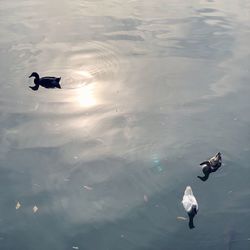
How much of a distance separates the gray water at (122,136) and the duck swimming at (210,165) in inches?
8.0

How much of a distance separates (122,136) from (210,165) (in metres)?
2.53

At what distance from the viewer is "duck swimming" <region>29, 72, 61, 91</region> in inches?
481

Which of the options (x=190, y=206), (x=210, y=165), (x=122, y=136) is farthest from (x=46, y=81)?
(x=190, y=206)

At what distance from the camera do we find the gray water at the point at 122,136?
26.1 ft

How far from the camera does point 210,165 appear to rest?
9031 millimetres

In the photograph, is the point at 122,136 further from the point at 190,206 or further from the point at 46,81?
the point at 46,81

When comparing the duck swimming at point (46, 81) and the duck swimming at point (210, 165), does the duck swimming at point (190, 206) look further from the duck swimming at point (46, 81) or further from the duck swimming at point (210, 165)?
the duck swimming at point (46, 81)

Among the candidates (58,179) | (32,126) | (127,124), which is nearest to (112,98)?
(127,124)

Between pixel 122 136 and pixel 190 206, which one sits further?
pixel 122 136

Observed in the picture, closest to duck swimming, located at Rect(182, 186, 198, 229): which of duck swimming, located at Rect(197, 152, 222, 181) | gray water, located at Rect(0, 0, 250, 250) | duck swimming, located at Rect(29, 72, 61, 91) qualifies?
gray water, located at Rect(0, 0, 250, 250)

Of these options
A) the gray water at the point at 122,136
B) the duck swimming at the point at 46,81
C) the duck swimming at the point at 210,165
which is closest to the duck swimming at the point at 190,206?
the gray water at the point at 122,136

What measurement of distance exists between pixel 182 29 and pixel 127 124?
29.5 feet

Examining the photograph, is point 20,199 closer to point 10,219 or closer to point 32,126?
point 10,219

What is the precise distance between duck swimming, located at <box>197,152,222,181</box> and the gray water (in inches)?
8.0
